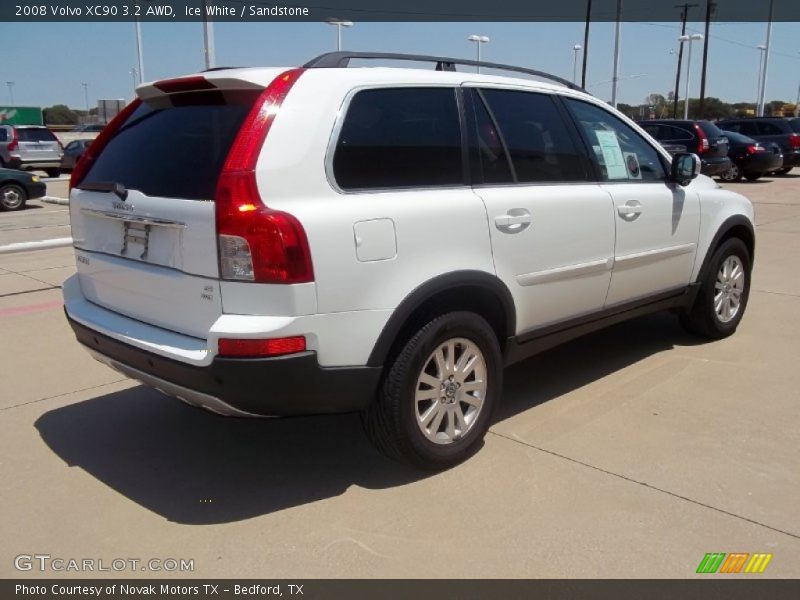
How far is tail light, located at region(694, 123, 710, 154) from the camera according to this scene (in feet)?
56.4

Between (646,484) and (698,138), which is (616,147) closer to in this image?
(646,484)

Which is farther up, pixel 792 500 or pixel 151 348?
pixel 151 348

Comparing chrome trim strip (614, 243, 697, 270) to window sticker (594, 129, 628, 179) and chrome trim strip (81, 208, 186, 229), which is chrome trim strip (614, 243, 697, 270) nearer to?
window sticker (594, 129, 628, 179)

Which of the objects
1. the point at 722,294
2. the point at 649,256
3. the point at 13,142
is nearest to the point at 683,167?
the point at 649,256

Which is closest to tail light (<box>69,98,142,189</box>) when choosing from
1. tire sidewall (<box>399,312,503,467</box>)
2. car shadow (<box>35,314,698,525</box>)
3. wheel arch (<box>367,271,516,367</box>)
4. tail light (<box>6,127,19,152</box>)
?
car shadow (<box>35,314,698,525</box>)

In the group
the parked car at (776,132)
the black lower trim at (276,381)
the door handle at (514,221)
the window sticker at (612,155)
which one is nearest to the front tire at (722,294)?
the window sticker at (612,155)

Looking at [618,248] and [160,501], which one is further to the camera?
[618,248]

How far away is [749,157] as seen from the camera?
20.1 meters

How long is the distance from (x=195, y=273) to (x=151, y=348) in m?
0.42

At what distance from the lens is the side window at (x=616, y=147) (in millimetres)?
4367
